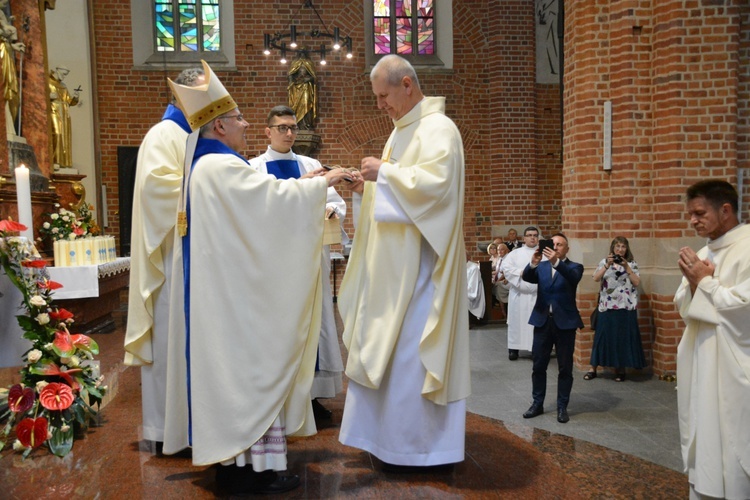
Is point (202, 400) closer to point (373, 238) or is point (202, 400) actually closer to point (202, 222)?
point (202, 222)

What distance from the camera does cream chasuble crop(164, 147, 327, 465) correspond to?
2742mm

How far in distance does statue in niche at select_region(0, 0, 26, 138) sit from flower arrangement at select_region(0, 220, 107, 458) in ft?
11.2

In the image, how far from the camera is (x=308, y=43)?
1233 cm

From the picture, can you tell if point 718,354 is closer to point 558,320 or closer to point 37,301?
point 558,320

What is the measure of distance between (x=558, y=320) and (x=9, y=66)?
583cm

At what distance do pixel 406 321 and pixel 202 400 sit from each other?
39.8 inches

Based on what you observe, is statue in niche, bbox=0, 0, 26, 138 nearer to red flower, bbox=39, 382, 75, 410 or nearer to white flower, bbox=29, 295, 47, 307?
white flower, bbox=29, 295, 47, 307

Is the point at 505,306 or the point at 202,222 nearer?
the point at 202,222

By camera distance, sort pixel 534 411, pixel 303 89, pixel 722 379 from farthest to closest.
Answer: pixel 303 89 → pixel 534 411 → pixel 722 379

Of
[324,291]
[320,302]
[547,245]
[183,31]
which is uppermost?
[183,31]

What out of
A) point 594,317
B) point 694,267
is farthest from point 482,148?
point 694,267

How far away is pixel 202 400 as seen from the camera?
275 centimetres

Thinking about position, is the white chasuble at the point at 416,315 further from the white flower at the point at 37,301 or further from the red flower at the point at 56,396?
the white flower at the point at 37,301

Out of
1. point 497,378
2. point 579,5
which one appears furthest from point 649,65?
A: point 497,378
